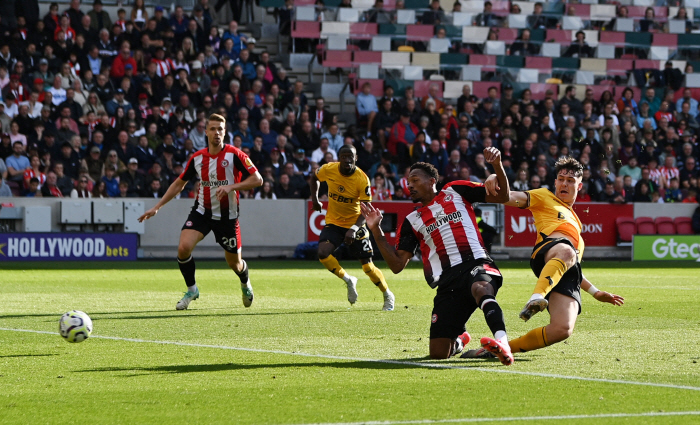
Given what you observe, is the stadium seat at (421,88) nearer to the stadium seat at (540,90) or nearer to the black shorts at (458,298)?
the stadium seat at (540,90)

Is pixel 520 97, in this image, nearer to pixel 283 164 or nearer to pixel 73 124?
pixel 283 164

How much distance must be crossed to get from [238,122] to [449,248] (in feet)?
58.0

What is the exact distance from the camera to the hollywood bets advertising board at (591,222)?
85.2 feet

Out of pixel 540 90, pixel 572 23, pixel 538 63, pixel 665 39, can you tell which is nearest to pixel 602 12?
pixel 572 23

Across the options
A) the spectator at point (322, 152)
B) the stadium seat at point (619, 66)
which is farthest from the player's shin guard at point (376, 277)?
the stadium seat at point (619, 66)

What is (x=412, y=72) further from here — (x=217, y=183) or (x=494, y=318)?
(x=494, y=318)

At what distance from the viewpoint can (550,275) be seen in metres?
7.57

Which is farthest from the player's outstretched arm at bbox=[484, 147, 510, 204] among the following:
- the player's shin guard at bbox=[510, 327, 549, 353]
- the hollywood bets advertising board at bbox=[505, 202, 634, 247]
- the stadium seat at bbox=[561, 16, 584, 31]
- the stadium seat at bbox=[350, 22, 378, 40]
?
the stadium seat at bbox=[561, 16, 584, 31]

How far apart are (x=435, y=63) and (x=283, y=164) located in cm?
757

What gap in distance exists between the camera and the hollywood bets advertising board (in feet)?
85.2

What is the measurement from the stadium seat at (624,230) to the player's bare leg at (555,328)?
19.5m

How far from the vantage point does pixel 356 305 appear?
1286 centimetres

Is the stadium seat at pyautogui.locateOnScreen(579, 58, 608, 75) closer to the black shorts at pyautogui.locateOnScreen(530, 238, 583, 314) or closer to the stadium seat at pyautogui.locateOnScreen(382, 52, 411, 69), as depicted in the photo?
the stadium seat at pyautogui.locateOnScreen(382, 52, 411, 69)

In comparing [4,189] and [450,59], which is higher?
[450,59]
